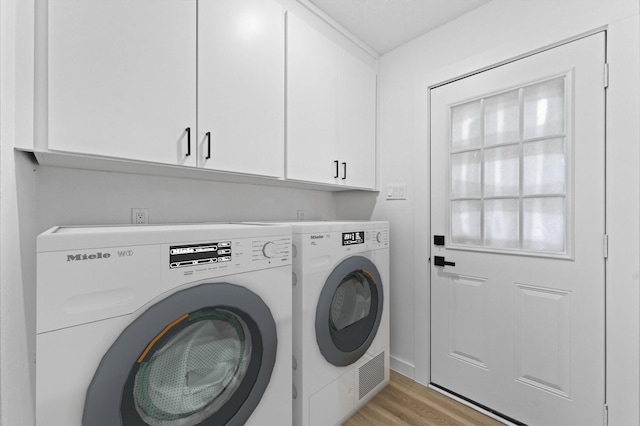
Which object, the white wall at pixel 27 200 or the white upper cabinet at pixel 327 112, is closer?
the white wall at pixel 27 200

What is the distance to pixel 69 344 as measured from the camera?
73cm

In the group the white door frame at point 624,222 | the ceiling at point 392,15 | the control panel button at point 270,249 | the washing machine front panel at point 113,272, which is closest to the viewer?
the washing machine front panel at point 113,272

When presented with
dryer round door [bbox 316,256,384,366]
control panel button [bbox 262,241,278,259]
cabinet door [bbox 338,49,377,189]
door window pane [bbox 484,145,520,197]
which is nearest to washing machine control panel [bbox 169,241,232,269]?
control panel button [bbox 262,241,278,259]

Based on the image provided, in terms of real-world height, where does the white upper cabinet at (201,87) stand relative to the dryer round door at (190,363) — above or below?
above

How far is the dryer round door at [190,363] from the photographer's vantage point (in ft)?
2.56

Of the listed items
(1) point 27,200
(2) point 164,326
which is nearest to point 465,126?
(2) point 164,326

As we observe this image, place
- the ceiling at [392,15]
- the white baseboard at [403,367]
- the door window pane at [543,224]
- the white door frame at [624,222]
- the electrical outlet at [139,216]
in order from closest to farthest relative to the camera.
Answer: the white door frame at [624,222] → the electrical outlet at [139,216] → the door window pane at [543,224] → the ceiling at [392,15] → the white baseboard at [403,367]

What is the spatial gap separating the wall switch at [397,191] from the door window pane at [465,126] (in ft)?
1.40

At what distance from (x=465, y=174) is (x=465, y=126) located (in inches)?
12.1

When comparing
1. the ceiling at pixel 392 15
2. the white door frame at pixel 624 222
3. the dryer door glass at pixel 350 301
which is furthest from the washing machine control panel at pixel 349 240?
the ceiling at pixel 392 15

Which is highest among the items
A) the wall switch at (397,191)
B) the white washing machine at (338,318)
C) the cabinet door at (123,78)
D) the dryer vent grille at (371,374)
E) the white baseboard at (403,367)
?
the cabinet door at (123,78)

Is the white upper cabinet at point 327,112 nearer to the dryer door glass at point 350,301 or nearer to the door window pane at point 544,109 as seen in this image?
the dryer door glass at point 350,301

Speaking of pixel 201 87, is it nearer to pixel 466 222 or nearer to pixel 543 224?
pixel 466 222

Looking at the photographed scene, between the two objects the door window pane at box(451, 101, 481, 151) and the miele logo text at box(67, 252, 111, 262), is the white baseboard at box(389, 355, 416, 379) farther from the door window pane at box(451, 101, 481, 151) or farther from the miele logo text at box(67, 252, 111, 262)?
the miele logo text at box(67, 252, 111, 262)
